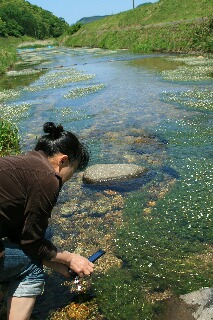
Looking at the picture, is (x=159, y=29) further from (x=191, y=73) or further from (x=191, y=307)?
(x=191, y=307)

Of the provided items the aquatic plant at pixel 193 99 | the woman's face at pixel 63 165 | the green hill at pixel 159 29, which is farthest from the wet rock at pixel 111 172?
the green hill at pixel 159 29

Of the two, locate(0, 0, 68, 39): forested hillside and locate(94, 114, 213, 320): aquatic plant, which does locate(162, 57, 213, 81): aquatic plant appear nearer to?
locate(94, 114, 213, 320): aquatic plant

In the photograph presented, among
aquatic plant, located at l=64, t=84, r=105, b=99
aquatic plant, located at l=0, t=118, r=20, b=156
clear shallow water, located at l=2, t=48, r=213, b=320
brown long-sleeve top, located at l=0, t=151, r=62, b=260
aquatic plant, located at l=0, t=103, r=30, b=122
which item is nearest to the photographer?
brown long-sleeve top, located at l=0, t=151, r=62, b=260

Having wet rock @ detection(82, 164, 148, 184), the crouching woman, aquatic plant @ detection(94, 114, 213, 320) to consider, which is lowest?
aquatic plant @ detection(94, 114, 213, 320)

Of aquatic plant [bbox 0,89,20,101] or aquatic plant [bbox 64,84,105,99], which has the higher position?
aquatic plant [bbox 0,89,20,101]

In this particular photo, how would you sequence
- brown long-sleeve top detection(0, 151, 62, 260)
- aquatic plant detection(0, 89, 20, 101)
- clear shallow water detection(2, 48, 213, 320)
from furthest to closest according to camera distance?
aquatic plant detection(0, 89, 20, 101)
clear shallow water detection(2, 48, 213, 320)
brown long-sleeve top detection(0, 151, 62, 260)

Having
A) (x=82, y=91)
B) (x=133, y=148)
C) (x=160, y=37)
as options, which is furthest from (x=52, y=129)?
(x=160, y=37)

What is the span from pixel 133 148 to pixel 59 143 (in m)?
6.70

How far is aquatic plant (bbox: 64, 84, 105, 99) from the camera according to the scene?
1878 centimetres

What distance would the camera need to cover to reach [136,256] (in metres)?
5.37

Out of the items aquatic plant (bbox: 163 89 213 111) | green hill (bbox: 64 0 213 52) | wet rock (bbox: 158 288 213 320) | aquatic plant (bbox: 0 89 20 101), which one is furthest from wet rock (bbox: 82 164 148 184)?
green hill (bbox: 64 0 213 52)

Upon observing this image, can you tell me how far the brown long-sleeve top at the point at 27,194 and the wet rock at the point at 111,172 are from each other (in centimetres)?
446

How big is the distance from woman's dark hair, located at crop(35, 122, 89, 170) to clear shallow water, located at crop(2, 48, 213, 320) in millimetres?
2025

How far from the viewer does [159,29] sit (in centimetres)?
4828
